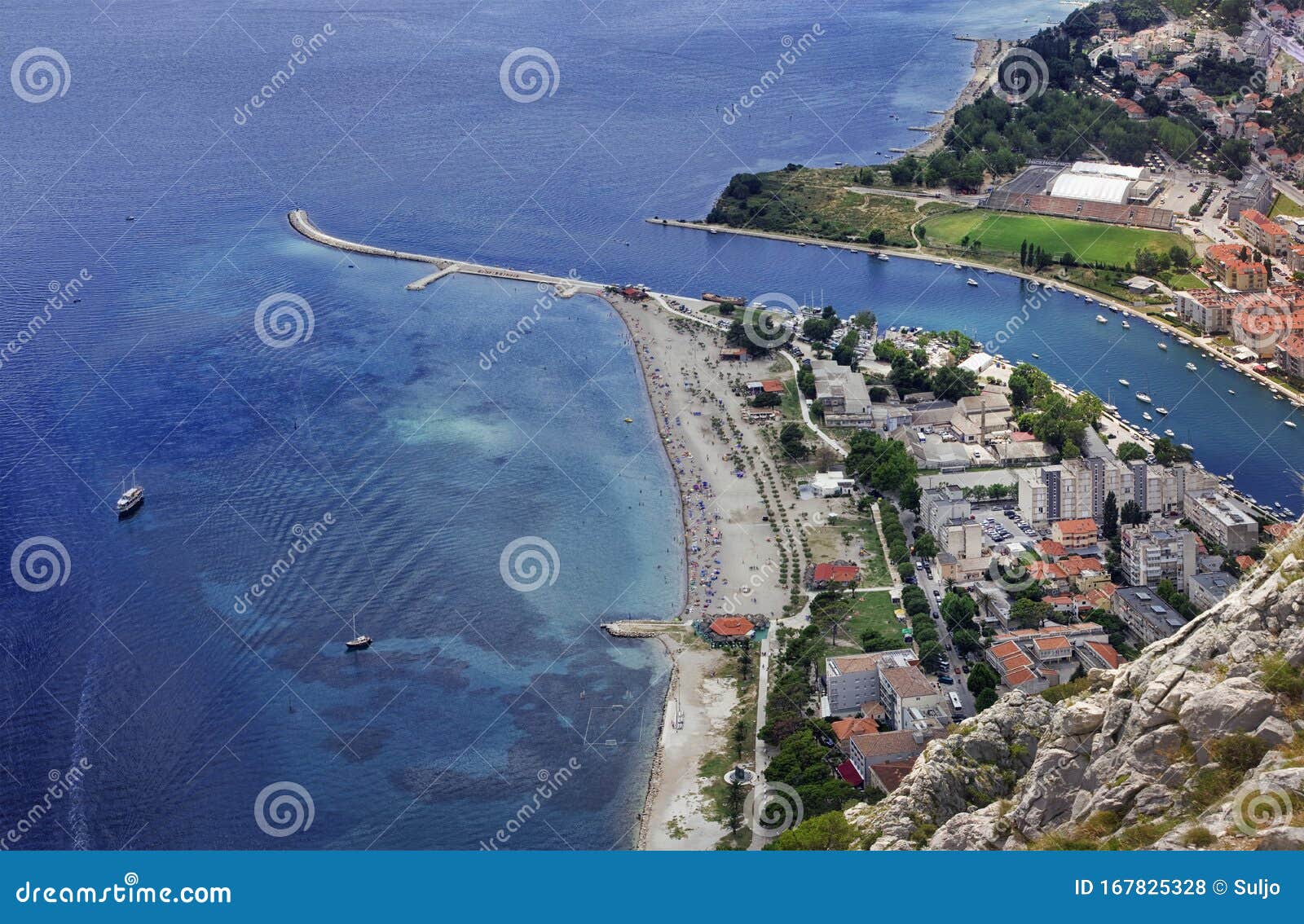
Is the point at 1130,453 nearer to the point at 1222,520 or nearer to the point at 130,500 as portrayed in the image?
the point at 1222,520

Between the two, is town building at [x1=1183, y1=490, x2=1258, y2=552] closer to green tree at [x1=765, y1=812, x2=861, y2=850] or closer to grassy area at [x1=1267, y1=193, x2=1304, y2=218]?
green tree at [x1=765, y1=812, x2=861, y2=850]

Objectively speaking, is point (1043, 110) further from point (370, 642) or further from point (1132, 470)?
point (370, 642)

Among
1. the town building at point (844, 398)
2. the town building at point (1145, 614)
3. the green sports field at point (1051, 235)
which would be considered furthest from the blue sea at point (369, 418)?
the town building at point (1145, 614)

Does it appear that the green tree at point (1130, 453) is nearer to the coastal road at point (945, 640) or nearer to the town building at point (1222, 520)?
the town building at point (1222, 520)

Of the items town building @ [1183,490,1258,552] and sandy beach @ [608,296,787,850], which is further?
town building @ [1183,490,1258,552]

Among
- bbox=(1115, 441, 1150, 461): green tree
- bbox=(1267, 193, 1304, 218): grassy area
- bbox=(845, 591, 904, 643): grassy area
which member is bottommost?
bbox=(1267, 193, 1304, 218): grassy area

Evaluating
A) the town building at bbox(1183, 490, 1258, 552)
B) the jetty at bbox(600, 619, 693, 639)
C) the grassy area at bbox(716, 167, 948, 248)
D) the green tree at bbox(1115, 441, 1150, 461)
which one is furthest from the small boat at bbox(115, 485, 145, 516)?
the grassy area at bbox(716, 167, 948, 248)
